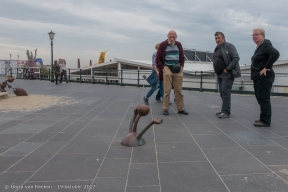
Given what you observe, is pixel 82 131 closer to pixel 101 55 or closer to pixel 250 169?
pixel 250 169

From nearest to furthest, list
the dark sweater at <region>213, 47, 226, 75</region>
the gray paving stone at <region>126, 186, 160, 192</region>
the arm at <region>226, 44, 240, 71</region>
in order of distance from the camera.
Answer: the gray paving stone at <region>126, 186, 160, 192</region>
the arm at <region>226, 44, 240, 71</region>
the dark sweater at <region>213, 47, 226, 75</region>

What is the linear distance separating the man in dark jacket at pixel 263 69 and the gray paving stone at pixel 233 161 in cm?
159

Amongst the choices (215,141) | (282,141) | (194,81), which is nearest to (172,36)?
(215,141)

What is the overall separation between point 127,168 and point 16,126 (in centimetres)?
277

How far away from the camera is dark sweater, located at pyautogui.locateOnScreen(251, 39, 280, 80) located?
14.5 feet

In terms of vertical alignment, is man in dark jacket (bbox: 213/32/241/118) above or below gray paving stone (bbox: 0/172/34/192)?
above

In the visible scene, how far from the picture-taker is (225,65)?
17.9 ft

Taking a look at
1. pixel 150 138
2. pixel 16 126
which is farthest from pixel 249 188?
pixel 16 126

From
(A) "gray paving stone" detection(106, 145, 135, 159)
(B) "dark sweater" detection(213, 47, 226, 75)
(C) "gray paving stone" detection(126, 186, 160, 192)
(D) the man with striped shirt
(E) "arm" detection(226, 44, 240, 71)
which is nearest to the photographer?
(C) "gray paving stone" detection(126, 186, 160, 192)

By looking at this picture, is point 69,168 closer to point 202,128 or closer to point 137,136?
point 137,136

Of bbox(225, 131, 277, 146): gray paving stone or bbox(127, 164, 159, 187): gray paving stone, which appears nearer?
bbox(127, 164, 159, 187): gray paving stone

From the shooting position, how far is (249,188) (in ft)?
7.74

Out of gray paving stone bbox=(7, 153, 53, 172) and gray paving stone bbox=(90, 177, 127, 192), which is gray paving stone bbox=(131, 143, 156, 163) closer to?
gray paving stone bbox=(90, 177, 127, 192)

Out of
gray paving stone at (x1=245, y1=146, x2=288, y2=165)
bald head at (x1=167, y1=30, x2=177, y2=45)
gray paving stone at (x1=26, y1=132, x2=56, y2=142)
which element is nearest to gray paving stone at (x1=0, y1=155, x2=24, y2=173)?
gray paving stone at (x1=26, y1=132, x2=56, y2=142)
